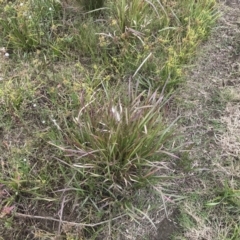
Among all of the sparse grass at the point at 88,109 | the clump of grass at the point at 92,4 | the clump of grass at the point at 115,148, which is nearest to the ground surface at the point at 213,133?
the sparse grass at the point at 88,109

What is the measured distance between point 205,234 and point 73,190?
67cm

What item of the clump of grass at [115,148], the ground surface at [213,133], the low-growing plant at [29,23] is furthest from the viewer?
the low-growing plant at [29,23]

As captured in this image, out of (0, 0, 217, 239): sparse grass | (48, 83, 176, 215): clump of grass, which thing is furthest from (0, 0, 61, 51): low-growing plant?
(48, 83, 176, 215): clump of grass

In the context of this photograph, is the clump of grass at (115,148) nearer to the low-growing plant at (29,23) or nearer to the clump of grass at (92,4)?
the low-growing plant at (29,23)

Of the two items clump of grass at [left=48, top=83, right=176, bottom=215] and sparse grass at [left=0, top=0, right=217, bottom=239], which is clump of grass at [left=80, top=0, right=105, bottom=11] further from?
clump of grass at [left=48, top=83, right=176, bottom=215]

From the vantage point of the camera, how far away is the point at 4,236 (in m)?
1.96

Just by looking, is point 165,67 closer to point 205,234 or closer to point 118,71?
point 118,71

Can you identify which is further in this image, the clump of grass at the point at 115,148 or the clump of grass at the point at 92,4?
the clump of grass at the point at 92,4

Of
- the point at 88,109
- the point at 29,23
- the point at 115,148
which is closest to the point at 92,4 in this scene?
the point at 29,23

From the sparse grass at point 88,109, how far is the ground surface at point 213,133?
0.11 metres

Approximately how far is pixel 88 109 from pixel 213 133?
2.41 feet

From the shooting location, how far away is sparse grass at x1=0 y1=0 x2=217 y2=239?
1.97 metres

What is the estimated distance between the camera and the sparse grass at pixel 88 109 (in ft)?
6.46

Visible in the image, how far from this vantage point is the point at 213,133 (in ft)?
7.61
